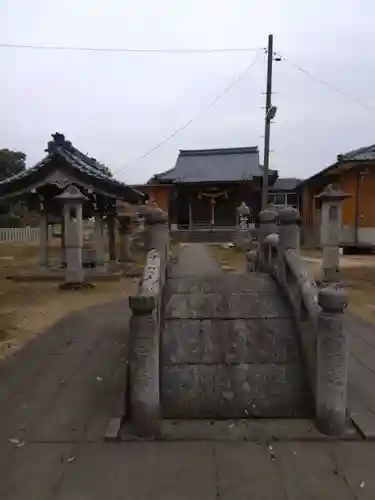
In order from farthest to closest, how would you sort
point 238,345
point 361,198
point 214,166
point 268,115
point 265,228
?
point 214,166, point 361,198, point 268,115, point 265,228, point 238,345

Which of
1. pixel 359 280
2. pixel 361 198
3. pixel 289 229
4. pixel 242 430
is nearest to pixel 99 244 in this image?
pixel 359 280

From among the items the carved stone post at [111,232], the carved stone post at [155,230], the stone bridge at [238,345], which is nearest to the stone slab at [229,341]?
the stone bridge at [238,345]

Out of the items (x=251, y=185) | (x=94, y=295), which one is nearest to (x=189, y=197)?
(x=251, y=185)

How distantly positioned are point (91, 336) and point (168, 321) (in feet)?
10.0

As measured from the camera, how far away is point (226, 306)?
19.0 ft

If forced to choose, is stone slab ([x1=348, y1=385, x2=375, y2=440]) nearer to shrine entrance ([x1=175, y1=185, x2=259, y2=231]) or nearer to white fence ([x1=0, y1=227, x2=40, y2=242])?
shrine entrance ([x1=175, y1=185, x2=259, y2=231])

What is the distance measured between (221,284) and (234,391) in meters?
1.94

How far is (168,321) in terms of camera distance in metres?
5.50

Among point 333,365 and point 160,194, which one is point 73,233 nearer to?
point 333,365

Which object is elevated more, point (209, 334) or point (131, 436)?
point (209, 334)

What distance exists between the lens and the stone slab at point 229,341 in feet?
16.5

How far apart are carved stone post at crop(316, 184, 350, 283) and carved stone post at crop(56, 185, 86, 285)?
7.65 m

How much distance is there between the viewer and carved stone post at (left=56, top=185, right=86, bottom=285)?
46.8ft

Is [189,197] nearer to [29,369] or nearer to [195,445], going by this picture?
[29,369]
